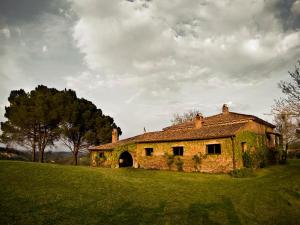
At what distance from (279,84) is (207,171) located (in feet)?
36.2

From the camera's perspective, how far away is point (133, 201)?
11844mm

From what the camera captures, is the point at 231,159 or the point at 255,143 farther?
the point at 255,143

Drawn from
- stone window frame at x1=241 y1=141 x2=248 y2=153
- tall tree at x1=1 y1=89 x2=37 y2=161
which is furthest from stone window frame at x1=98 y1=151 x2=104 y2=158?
stone window frame at x1=241 y1=141 x2=248 y2=153

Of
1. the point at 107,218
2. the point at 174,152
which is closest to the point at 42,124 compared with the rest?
the point at 174,152

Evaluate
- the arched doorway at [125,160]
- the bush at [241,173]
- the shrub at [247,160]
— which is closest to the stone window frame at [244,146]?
the shrub at [247,160]

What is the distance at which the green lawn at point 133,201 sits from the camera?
9.21 metres

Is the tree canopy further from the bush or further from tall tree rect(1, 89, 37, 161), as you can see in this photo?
the bush

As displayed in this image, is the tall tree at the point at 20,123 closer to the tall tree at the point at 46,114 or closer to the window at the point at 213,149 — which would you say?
the tall tree at the point at 46,114

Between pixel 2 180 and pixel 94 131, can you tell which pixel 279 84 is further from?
pixel 94 131

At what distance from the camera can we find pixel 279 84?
22312mm

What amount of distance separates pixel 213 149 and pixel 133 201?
14.0 m

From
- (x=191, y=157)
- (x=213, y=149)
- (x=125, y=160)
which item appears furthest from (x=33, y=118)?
(x=213, y=149)

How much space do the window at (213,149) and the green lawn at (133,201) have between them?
632 centimetres

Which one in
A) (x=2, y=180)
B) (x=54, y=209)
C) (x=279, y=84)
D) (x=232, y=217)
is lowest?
(x=232, y=217)
